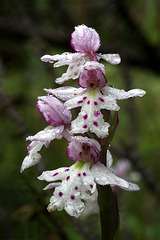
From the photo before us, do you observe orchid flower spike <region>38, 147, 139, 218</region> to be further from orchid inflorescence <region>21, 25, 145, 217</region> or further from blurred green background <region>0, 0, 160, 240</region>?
blurred green background <region>0, 0, 160, 240</region>

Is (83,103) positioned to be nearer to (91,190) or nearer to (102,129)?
(102,129)

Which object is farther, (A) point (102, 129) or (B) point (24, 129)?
(B) point (24, 129)

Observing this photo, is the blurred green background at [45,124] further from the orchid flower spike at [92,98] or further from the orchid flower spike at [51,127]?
the orchid flower spike at [92,98]

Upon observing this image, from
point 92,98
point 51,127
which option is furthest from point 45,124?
point 92,98

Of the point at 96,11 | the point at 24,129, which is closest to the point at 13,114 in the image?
the point at 24,129

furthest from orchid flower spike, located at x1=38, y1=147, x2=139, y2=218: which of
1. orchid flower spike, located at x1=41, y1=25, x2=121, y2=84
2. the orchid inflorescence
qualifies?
orchid flower spike, located at x1=41, y1=25, x2=121, y2=84

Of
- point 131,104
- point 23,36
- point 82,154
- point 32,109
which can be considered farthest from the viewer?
point 32,109

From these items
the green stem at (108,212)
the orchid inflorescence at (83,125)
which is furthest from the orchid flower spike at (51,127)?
the green stem at (108,212)
